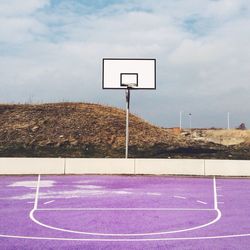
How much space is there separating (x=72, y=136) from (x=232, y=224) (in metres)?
29.8

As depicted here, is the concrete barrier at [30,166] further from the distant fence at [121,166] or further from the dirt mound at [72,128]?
the dirt mound at [72,128]

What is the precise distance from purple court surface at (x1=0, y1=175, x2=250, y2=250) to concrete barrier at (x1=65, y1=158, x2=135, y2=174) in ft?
3.29

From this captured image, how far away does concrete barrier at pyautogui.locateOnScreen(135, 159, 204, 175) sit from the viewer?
91.2ft

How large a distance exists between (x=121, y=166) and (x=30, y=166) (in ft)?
15.7

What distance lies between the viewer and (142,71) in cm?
3041

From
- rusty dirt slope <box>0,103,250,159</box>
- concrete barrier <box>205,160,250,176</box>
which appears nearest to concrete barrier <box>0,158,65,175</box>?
concrete barrier <box>205,160,250,176</box>

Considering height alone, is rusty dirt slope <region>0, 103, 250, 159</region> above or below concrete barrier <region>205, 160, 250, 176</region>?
above

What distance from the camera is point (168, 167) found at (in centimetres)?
2783

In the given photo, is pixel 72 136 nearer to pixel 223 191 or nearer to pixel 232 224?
pixel 223 191

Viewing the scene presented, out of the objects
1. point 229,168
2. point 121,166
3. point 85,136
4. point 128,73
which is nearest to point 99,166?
point 121,166

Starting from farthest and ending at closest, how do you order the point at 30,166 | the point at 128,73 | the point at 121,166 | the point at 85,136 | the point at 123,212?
the point at 85,136, the point at 128,73, the point at 121,166, the point at 30,166, the point at 123,212

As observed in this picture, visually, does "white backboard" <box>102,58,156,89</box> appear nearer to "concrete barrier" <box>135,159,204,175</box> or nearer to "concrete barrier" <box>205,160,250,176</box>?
"concrete barrier" <box>135,159,204,175</box>

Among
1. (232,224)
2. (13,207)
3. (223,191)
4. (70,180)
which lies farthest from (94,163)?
(232,224)

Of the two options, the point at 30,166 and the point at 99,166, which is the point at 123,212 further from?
the point at 30,166
